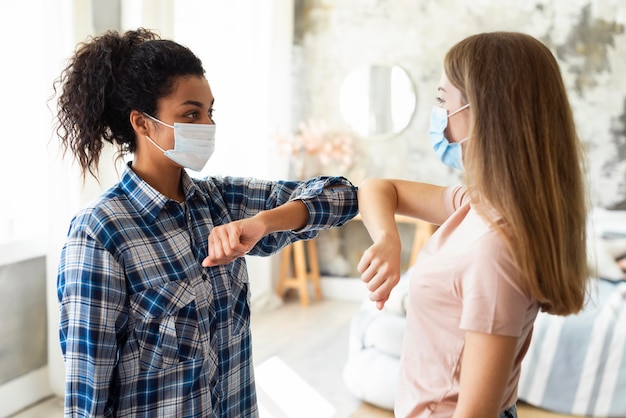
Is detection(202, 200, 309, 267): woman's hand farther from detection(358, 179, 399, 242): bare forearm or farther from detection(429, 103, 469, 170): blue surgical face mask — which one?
detection(429, 103, 469, 170): blue surgical face mask

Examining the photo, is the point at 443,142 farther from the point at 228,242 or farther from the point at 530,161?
the point at 228,242

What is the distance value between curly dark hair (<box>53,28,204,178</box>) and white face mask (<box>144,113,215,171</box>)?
0.06 meters

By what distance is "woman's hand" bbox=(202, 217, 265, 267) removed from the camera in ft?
3.46

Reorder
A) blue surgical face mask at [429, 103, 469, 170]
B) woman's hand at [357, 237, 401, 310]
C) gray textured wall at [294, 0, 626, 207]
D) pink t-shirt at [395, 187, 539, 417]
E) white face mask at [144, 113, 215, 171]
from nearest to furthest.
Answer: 1. pink t-shirt at [395, 187, 539, 417]
2. woman's hand at [357, 237, 401, 310]
3. blue surgical face mask at [429, 103, 469, 170]
4. white face mask at [144, 113, 215, 171]
5. gray textured wall at [294, 0, 626, 207]

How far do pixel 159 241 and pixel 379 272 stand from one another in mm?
424

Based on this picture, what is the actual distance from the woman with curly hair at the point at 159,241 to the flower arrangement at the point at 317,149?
3186 mm

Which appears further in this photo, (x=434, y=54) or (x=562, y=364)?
(x=434, y=54)

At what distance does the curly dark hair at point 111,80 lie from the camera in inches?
48.0

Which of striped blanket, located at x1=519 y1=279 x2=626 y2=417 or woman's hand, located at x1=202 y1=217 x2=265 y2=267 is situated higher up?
woman's hand, located at x1=202 y1=217 x2=265 y2=267

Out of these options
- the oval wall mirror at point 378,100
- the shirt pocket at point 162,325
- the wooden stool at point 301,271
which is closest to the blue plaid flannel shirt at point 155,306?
the shirt pocket at point 162,325

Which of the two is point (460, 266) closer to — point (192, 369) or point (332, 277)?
point (192, 369)

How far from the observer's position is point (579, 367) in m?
2.75

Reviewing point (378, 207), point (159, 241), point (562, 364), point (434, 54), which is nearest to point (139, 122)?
point (159, 241)

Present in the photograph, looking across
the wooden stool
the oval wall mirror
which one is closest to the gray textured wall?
the oval wall mirror
